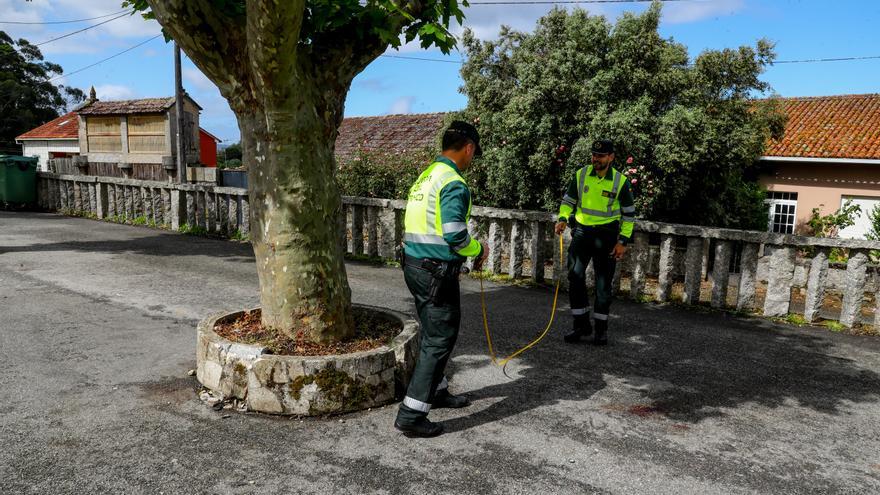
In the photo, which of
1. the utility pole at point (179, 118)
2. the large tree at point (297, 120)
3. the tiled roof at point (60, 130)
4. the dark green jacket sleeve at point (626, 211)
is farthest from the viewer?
the tiled roof at point (60, 130)

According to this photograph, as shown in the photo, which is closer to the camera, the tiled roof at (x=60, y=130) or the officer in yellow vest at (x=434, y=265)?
the officer in yellow vest at (x=434, y=265)

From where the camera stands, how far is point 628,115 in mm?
9172

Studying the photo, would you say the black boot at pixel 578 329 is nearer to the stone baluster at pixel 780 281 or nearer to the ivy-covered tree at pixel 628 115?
the stone baluster at pixel 780 281

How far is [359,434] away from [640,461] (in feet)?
5.75

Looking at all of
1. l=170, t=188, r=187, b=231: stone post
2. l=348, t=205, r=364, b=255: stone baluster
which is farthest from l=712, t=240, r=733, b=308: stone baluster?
l=170, t=188, r=187, b=231: stone post

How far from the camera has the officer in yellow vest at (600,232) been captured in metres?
6.11

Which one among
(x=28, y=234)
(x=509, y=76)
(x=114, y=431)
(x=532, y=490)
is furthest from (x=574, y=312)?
(x=28, y=234)

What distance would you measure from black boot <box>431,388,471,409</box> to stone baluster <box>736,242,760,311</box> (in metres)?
4.58

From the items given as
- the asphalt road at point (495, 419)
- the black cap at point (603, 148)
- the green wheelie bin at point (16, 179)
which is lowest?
the asphalt road at point (495, 419)

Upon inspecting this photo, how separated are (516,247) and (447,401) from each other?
15.9ft

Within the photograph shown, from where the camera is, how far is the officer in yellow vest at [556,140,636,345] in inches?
240

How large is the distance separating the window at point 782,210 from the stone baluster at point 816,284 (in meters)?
13.9

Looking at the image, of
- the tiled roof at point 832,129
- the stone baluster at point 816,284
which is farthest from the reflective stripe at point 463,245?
the tiled roof at point 832,129

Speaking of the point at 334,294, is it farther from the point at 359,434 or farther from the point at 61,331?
the point at 61,331
